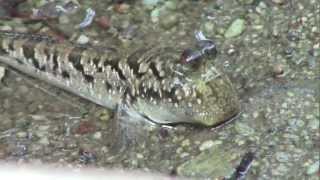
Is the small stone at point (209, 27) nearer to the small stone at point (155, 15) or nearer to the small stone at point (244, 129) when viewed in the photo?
the small stone at point (155, 15)

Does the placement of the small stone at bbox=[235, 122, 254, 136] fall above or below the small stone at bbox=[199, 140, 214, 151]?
above

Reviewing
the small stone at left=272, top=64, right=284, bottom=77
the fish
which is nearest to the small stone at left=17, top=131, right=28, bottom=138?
the fish

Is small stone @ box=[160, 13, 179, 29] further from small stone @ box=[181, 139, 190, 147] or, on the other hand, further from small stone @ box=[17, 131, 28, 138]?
small stone @ box=[17, 131, 28, 138]

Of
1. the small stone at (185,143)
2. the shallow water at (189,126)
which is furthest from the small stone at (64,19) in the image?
the small stone at (185,143)

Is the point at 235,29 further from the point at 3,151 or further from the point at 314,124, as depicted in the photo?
the point at 3,151

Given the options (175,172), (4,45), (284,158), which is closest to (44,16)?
(4,45)

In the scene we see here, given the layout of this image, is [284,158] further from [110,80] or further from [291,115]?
[110,80]
